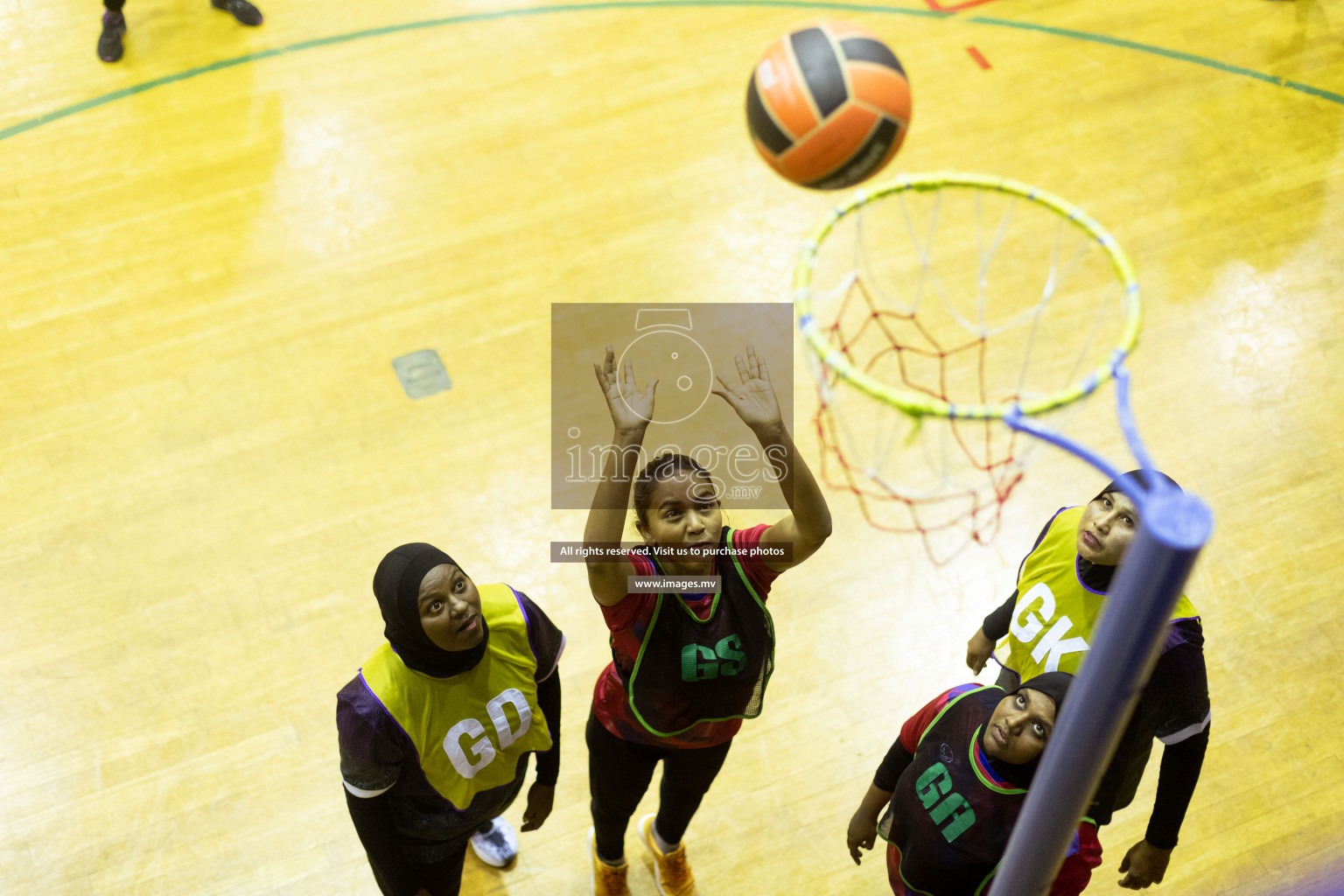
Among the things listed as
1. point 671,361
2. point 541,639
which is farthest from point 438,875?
point 671,361

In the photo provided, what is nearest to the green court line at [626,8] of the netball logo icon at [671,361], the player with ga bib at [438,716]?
the netball logo icon at [671,361]

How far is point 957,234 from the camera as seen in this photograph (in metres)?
5.81

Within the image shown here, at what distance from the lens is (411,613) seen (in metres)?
2.88

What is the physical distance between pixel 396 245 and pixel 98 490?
1.84 metres

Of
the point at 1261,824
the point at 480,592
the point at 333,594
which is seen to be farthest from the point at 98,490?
the point at 1261,824

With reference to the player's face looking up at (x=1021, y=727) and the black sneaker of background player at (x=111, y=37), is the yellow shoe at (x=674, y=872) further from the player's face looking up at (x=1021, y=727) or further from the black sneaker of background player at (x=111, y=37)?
the black sneaker of background player at (x=111, y=37)

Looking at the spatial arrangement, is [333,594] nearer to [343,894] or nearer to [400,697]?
[343,894]

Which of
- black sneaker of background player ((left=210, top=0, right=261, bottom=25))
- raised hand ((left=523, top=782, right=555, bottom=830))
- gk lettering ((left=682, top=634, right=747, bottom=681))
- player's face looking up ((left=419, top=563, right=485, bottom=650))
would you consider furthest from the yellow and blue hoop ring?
black sneaker of background player ((left=210, top=0, right=261, bottom=25))

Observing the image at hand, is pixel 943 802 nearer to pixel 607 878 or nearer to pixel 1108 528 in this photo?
pixel 1108 528

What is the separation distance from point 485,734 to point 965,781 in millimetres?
1260

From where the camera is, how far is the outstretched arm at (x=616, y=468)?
2.76m

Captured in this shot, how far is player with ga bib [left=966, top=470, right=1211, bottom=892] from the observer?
3062 mm

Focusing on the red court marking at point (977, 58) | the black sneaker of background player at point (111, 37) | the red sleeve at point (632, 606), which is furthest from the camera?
the black sneaker of background player at point (111, 37)

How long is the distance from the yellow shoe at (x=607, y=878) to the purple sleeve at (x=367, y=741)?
1109 mm
